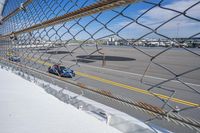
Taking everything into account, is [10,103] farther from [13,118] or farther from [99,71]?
[99,71]

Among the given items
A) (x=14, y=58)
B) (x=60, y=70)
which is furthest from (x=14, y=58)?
(x=60, y=70)

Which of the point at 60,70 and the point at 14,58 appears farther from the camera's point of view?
the point at 60,70

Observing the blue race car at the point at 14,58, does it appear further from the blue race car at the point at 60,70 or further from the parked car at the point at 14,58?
the blue race car at the point at 60,70

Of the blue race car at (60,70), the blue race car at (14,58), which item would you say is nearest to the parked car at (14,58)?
the blue race car at (14,58)

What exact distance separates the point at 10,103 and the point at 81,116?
1.19ft

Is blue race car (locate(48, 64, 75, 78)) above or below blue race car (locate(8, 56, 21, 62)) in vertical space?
below

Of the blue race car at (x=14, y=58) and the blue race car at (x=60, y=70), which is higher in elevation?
the blue race car at (x=14, y=58)

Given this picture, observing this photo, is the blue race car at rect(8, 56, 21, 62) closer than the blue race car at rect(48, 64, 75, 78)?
No

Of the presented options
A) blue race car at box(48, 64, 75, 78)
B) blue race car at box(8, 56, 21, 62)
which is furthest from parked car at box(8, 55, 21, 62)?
blue race car at box(48, 64, 75, 78)

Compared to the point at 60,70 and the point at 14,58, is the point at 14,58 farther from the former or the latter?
the point at 60,70

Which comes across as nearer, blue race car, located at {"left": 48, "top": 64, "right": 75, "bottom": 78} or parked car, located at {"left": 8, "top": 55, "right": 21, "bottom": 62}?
blue race car, located at {"left": 48, "top": 64, "right": 75, "bottom": 78}

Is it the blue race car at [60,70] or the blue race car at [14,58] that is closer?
the blue race car at [60,70]

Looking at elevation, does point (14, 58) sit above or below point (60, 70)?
above

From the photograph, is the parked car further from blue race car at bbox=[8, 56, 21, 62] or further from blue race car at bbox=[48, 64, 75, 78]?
blue race car at bbox=[48, 64, 75, 78]
